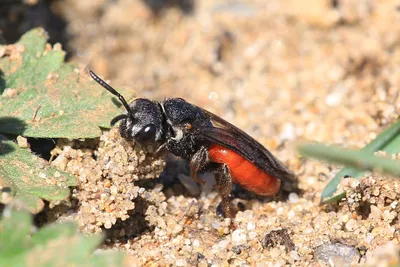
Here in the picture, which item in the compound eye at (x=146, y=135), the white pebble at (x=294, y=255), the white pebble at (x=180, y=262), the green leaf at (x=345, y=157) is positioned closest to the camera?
the green leaf at (x=345, y=157)

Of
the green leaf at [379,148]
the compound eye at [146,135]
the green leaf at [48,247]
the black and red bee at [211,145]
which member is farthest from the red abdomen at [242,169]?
the green leaf at [48,247]

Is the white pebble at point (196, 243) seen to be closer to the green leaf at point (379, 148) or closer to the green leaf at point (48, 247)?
the green leaf at point (379, 148)

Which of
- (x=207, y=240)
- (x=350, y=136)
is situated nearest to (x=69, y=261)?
(x=207, y=240)

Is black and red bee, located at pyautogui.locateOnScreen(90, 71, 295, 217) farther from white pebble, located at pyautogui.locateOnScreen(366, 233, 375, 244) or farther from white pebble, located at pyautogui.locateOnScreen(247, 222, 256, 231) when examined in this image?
white pebble, located at pyautogui.locateOnScreen(366, 233, 375, 244)

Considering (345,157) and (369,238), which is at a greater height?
(345,157)

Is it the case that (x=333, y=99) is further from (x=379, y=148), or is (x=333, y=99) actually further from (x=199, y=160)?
(x=199, y=160)

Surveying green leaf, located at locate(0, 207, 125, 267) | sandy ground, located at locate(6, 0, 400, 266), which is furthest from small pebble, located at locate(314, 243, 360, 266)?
green leaf, located at locate(0, 207, 125, 267)

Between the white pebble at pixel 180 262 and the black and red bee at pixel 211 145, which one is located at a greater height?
the black and red bee at pixel 211 145

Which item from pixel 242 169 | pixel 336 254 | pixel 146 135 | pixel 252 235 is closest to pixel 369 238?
pixel 336 254
